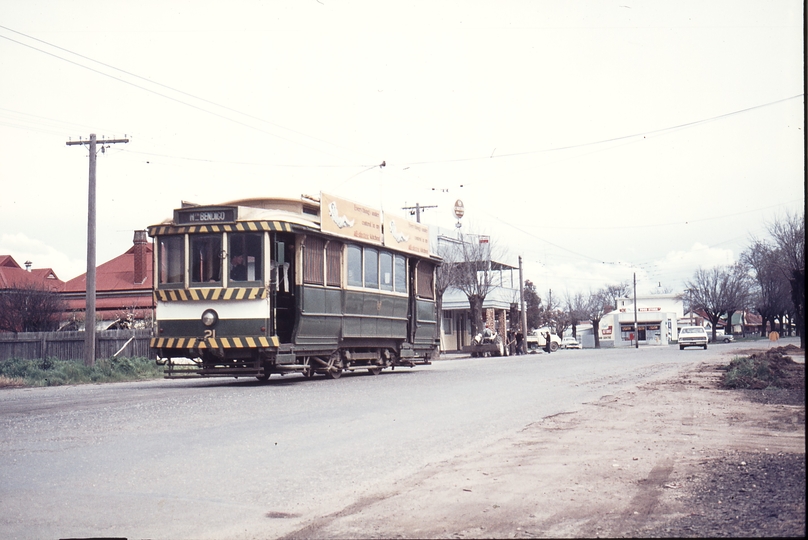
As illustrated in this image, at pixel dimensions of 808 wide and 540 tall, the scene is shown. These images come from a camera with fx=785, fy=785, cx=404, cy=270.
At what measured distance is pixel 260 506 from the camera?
6.43 metres

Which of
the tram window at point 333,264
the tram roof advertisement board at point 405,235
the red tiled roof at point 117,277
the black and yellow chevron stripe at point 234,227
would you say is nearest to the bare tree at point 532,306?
the red tiled roof at point 117,277

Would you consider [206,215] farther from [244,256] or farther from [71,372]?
[71,372]

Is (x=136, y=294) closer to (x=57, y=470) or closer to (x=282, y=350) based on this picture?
(x=282, y=350)

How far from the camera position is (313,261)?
18.0 metres

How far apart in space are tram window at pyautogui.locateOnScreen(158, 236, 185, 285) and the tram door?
78.2 inches

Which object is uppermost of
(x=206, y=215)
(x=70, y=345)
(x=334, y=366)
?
(x=206, y=215)

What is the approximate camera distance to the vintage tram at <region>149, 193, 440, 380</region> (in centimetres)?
1652

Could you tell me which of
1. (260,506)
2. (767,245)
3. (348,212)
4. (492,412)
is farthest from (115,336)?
(767,245)

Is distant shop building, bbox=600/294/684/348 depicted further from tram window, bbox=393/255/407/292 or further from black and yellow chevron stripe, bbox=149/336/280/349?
black and yellow chevron stripe, bbox=149/336/280/349

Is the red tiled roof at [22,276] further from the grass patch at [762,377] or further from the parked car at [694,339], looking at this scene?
the grass patch at [762,377]

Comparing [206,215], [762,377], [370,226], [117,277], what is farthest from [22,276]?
[762,377]

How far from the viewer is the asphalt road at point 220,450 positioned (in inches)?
243

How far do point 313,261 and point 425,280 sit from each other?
24.4 ft

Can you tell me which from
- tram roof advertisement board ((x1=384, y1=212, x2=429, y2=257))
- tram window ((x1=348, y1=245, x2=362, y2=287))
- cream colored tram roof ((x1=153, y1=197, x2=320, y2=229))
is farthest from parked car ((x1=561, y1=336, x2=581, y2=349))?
cream colored tram roof ((x1=153, y1=197, x2=320, y2=229))
